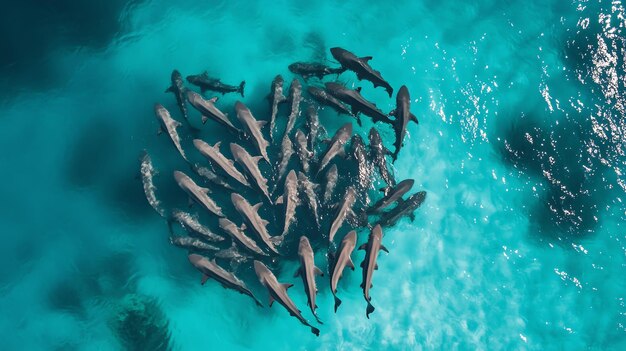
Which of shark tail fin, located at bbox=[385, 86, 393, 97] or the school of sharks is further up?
shark tail fin, located at bbox=[385, 86, 393, 97]

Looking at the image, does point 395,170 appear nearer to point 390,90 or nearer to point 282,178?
point 390,90

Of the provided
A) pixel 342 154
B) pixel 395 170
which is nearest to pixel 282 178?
pixel 342 154

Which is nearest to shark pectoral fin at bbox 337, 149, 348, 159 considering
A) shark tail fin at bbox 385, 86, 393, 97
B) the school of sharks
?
the school of sharks


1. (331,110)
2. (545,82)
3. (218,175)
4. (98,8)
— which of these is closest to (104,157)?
(218,175)

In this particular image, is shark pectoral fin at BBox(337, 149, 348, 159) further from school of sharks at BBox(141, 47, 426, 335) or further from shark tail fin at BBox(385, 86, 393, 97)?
shark tail fin at BBox(385, 86, 393, 97)

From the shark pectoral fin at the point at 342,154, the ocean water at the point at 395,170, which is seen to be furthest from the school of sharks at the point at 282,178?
the ocean water at the point at 395,170

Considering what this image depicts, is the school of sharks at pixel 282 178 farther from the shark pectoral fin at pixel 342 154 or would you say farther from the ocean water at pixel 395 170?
the ocean water at pixel 395 170
